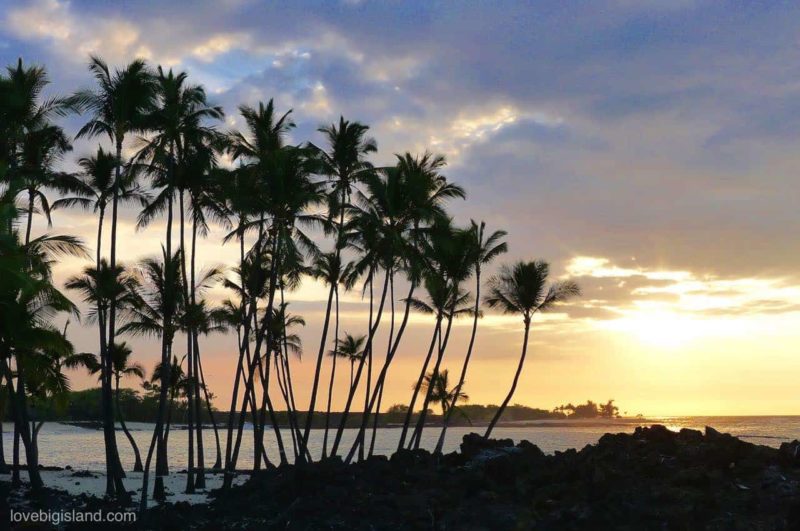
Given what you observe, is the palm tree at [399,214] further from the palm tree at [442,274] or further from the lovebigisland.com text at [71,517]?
the lovebigisland.com text at [71,517]

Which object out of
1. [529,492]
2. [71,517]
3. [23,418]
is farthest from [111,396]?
[529,492]

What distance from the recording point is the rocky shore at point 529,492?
19906mm

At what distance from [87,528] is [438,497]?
996 cm

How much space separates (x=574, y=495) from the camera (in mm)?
21578

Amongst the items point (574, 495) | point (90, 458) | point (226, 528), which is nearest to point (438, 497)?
point (574, 495)

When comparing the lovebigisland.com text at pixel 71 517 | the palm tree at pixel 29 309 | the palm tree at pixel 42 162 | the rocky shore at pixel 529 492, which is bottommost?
the lovebigisland.com text at pixel 71 517

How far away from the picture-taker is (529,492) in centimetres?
2298

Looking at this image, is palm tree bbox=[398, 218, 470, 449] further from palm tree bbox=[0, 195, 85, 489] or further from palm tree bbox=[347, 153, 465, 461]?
palm tree bbox=[0, 195, 85, 489]

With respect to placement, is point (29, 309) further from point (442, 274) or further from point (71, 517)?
point (442, 274)

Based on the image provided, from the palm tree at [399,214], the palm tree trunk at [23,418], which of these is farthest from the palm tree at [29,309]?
the palm tree at [399,214]

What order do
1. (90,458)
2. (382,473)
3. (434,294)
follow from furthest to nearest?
(90,458) → (434,294) → (382,473)

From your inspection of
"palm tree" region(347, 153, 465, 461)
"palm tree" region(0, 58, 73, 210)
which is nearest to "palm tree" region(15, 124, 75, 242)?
"palm tree" region(0, 58, 73, 210)

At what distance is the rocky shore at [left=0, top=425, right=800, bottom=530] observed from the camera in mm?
19906

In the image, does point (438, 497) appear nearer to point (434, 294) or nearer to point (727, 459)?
point (727, 459)
